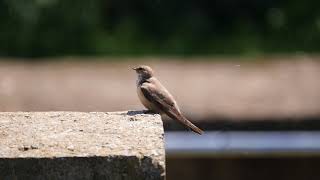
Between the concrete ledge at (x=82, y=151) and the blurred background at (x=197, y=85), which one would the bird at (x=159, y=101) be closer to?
the blurred background at (x=197, y=85)

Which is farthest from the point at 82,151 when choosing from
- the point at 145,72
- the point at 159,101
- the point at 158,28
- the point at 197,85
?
the point at 158,28

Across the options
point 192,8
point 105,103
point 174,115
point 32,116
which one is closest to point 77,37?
point 192,8

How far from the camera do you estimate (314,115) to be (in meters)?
9.85

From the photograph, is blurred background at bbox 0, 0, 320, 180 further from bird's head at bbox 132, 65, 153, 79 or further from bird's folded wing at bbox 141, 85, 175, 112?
bird's folded wing at bbox 141, 85, 175, 112

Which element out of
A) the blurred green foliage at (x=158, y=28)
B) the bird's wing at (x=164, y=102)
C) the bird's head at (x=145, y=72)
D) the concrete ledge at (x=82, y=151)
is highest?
the blurred green foliage at (x=158, y=28)

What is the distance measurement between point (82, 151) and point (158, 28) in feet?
53.0

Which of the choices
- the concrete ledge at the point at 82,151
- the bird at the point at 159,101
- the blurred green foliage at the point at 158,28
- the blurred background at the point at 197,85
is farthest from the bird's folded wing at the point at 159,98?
the blurred green foliage at the point at 158,28

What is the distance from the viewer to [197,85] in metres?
11.4

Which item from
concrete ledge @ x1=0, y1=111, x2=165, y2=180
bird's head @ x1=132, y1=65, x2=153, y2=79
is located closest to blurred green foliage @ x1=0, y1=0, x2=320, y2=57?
bird's head @ x1=132, y1=65, x2=153, y2=79

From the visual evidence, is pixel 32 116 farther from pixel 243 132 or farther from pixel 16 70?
pixel 16 70

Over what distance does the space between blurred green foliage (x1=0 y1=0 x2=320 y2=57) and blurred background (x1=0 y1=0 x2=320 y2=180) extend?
0.03 meters

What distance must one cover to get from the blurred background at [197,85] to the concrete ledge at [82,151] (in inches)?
203

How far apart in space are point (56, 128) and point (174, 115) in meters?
3.21

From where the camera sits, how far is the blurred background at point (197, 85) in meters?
9.66
